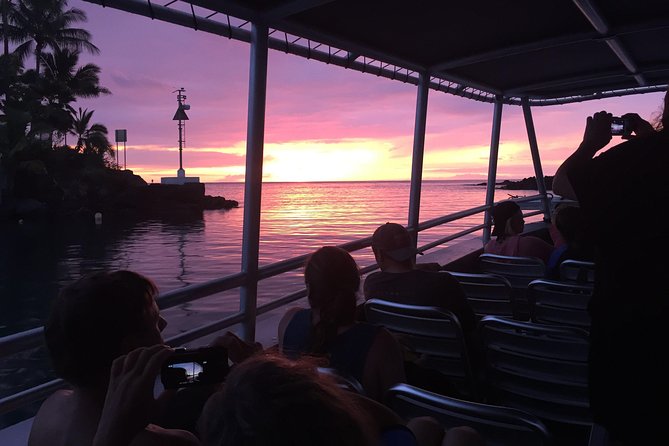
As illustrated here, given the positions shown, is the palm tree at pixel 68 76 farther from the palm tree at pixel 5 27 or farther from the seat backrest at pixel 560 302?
the seat backrest at pixel 560 302

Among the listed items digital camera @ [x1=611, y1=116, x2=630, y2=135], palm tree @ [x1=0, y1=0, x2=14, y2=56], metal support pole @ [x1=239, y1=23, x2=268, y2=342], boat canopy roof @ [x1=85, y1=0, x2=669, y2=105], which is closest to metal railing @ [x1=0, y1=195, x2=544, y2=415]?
metal support pole @ [x1=239, y1=23, x2=268, y2=342]

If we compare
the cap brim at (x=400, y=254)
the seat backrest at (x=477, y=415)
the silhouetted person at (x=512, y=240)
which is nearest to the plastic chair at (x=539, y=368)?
the seat backrest at (x=477, y=415)

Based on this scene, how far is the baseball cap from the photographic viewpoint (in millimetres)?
2393

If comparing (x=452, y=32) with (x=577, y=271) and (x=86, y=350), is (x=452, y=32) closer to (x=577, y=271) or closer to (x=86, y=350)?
(x=577, y=271)

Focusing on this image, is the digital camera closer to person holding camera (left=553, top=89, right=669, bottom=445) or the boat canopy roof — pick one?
person holding camera (left=553, top=89, right=669, bottom=445)

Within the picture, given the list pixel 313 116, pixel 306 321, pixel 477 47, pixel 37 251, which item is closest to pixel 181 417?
pixel 306 321

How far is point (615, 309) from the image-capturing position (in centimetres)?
112

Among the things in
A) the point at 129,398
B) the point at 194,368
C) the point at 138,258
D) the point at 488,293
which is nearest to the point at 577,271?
the point at 488,293

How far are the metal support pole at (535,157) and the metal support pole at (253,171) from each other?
4.94 meters

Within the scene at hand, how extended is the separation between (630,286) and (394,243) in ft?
4.56

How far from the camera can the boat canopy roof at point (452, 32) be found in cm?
274

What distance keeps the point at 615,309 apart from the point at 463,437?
0.48 metres

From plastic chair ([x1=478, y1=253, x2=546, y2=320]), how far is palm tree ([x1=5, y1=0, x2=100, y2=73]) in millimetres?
44729

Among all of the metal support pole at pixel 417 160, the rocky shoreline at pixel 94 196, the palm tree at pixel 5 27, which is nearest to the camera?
the metal support pole at pixel 417 160
